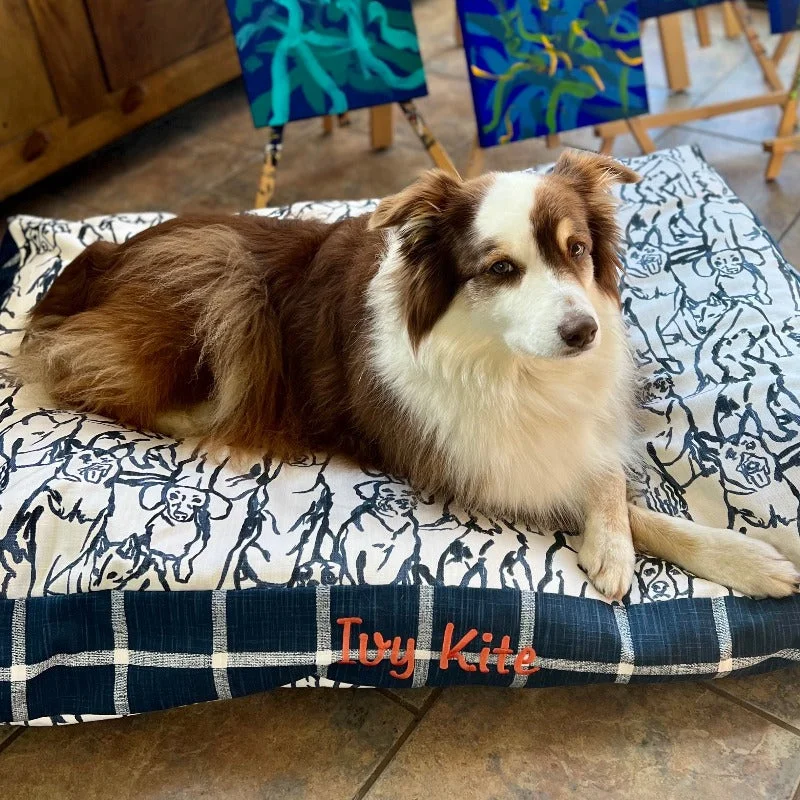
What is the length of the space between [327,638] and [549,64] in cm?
242

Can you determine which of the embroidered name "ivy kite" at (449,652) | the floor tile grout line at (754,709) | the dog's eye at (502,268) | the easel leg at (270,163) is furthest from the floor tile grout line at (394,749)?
the easel leg at (270,163)

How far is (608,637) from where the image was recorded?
1.70 m

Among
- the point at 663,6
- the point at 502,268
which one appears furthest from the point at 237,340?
the point at 663,6

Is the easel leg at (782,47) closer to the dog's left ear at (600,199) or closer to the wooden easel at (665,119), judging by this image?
the wooden easel at (665,119)

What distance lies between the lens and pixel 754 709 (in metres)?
1.78

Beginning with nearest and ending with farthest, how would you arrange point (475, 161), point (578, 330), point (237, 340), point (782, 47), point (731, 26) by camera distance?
point (578, 330) < point (237, 340) < point (475, 161) < point (782, 47) < point (731, 26)

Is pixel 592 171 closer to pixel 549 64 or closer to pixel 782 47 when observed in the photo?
pixel 549 64

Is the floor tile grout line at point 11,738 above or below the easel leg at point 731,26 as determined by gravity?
below

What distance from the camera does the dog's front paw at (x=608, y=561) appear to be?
5.76 feet

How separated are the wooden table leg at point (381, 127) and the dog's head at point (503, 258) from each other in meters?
2.43

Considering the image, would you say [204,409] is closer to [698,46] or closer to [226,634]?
[226,634]

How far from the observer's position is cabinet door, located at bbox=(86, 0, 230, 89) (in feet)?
12.4

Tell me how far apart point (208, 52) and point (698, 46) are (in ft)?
9.33

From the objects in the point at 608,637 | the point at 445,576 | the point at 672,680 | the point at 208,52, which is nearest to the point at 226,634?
the point at 445,576
